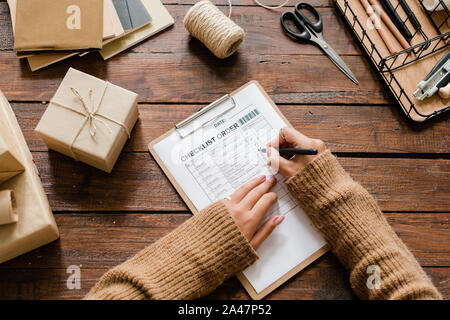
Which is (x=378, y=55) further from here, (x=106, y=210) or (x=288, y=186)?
(x=106, y=210)

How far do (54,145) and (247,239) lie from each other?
385mm

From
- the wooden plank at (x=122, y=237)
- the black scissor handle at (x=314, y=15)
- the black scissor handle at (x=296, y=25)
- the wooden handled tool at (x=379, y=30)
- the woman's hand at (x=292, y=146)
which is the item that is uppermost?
the wooden handled tool at (x=379, y=30)

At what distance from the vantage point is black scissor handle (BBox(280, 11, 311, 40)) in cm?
89

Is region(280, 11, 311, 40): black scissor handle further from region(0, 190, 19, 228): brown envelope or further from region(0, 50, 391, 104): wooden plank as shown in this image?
region(0, 190, 19, 228): brown envelope

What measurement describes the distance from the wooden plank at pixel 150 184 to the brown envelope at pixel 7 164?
0.08 metres

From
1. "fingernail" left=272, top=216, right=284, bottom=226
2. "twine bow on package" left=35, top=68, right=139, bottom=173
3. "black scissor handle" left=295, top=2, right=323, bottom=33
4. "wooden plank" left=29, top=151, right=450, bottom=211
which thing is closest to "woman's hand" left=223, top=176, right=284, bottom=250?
"fingernail" left=272, top=216, right=284, bottom=226

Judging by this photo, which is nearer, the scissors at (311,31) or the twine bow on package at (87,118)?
the twine bow on package at (87,118)


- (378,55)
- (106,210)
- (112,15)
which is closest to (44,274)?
(106,210)

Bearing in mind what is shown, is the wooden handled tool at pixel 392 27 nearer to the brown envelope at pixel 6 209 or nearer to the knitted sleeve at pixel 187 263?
the knitted sleeve at pixel 187 263

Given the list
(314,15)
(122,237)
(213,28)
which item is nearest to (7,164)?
(122,237)

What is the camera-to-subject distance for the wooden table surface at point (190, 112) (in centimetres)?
75

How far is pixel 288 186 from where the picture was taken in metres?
0.77

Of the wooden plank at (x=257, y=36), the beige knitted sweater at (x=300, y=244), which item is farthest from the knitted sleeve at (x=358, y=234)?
the wooden plank at (x=257, y=36)
